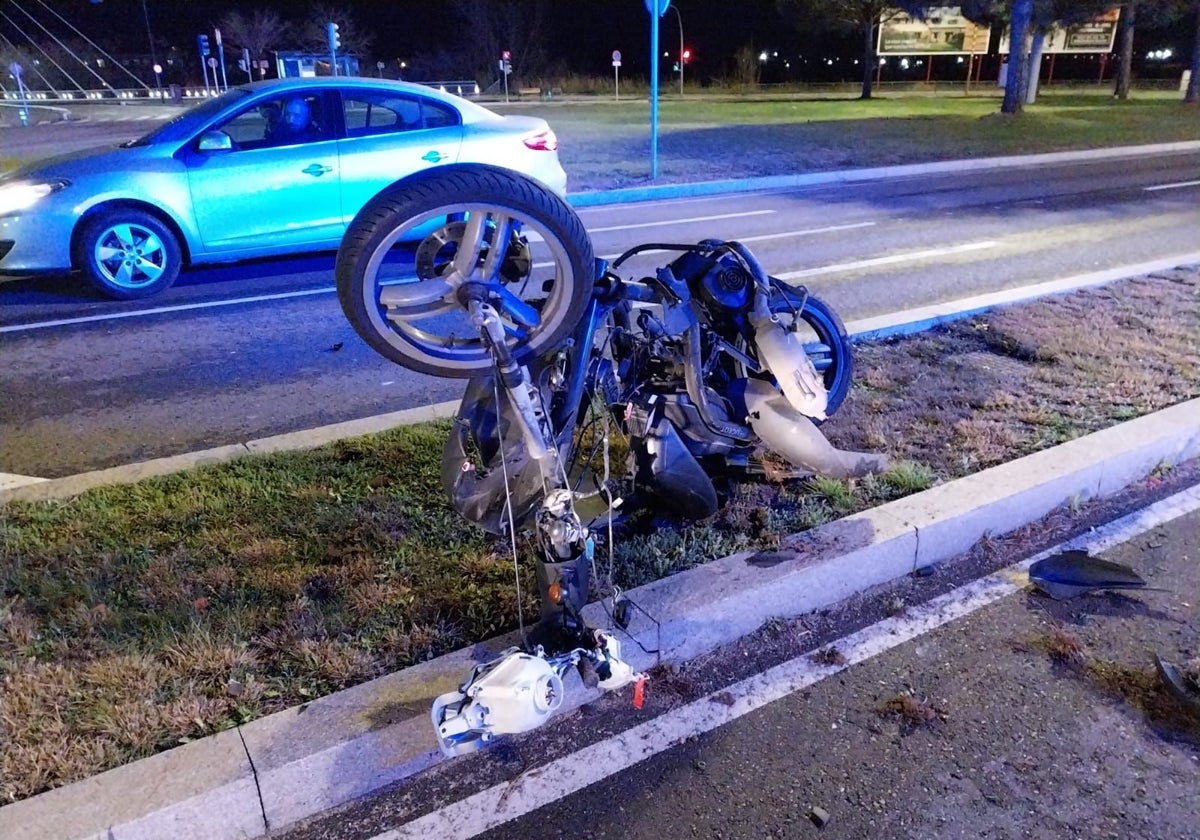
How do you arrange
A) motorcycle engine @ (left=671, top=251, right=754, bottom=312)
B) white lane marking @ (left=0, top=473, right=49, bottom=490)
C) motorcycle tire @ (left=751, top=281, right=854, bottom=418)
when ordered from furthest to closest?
white lane marking @ (left=0, top=473, right=49, bottom=490), motorcycle tire @ (left=751, top=281, right=854, bottom=418), motorcycle engine @ (left=671, top=251, right=754, bottom=312)

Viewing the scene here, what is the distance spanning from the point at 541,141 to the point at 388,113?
1575 millimetres

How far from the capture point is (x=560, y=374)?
289 centimetres

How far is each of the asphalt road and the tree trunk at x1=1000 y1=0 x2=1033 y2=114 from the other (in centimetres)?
1340

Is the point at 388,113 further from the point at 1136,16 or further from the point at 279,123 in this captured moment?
the point at 1136,16

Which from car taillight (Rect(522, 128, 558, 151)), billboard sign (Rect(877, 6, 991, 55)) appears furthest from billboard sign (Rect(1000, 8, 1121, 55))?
car taillight (Rect(522, 128, 558, 151))

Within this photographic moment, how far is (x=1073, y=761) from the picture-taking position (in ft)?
8.36

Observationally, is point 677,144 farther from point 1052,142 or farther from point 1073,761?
point 1073,761

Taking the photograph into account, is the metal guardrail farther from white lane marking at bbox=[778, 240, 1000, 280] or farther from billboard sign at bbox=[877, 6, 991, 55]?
white lane marking at bbox=[778, 240, 1000, 280]

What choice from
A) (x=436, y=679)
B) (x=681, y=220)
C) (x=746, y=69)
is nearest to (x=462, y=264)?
(x=436, y=679)

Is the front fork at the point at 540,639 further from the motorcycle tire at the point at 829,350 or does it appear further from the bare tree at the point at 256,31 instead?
the bare tree at the point at 256,31

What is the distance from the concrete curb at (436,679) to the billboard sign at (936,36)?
1766 inches

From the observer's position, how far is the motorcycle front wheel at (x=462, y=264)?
235cm

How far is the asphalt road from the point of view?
17.0 feet

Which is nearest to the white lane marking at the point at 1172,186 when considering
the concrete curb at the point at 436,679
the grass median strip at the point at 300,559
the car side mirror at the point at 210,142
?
the grass median strip at the point at 300,559
